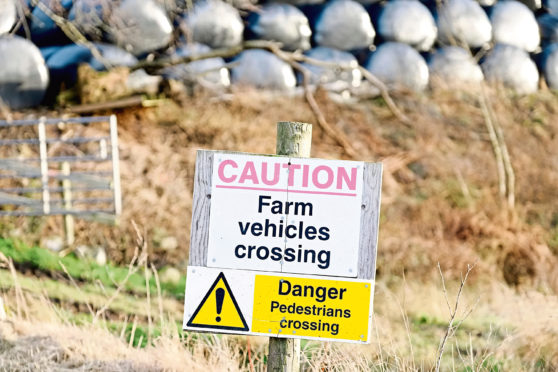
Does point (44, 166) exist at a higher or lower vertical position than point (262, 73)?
lower

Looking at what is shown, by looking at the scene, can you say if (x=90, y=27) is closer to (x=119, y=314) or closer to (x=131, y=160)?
(x=131, y=160)

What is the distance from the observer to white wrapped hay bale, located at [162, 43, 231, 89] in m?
8.92

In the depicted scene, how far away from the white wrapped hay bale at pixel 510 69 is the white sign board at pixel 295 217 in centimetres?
790

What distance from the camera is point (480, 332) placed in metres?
5.74

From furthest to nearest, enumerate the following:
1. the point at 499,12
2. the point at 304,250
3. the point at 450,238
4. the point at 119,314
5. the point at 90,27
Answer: the point at 499,12 → the point at 90,27 → the point at 450,238 → the point at 119,314 → the point at 304,250

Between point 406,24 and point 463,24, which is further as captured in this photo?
point 463,24

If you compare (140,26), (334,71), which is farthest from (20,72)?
(334,71)

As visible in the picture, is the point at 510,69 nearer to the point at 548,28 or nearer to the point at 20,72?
the point at 548,28

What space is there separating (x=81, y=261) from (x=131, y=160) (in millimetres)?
1524

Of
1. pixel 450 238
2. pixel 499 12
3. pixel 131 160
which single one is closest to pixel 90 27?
pixel 131 160

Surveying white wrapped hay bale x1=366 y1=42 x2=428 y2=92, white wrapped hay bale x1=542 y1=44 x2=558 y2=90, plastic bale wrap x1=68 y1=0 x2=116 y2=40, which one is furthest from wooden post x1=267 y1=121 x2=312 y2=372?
white wrapped hay bale x1=542 y1=44 x2=558 y2=90

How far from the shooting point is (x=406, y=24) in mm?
9461

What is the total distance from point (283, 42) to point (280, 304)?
7.11 meters

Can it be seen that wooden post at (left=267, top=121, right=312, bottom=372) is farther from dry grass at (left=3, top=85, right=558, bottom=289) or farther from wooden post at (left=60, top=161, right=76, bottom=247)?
wooden post at (left=60, top=161, right=76, bottom=247)
